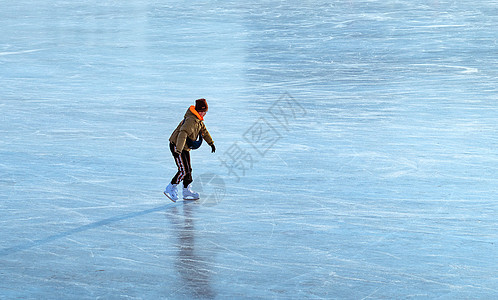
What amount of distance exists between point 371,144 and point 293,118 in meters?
1.27

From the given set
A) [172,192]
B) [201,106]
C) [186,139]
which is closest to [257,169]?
[172,192]

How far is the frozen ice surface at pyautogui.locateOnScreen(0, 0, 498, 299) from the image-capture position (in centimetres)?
419

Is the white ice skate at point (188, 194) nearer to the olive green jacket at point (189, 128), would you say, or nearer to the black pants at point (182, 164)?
the black pants at point (182, 164)

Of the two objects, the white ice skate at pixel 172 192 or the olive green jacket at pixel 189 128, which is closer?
the olive green jacket at pixel 189 128

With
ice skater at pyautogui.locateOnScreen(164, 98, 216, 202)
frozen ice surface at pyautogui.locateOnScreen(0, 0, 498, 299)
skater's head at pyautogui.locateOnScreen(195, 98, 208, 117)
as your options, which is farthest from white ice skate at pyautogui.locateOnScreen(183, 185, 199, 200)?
skater's head at pyautogui.locateOnScreen(195, 98, 208, 117)

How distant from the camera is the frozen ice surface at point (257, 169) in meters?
4.19

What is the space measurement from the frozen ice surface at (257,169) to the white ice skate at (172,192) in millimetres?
50

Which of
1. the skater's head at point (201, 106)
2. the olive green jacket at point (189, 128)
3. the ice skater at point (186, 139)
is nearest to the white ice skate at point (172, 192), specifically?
the ice skater at point (186, 139)

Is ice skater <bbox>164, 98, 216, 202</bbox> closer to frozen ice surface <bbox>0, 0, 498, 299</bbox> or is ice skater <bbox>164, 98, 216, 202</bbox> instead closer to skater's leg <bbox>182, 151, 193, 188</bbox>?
skater's leg <bbox>182, 151, 193, 188</bbox>

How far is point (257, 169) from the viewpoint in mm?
6199

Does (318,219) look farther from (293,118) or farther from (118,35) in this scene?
(118,35)

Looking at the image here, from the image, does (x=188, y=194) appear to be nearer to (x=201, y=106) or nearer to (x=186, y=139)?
(x=186, y=139)

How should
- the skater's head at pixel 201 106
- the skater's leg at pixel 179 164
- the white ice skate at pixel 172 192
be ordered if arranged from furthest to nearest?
the white ice skate at pixel 172 192
the skater's leg at pixel 179 164
the skater's head at pixel 201 106

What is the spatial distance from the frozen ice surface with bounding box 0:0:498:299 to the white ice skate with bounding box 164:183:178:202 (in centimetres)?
5
